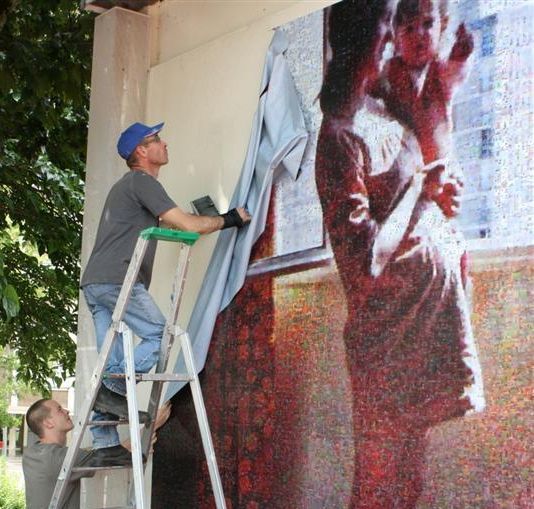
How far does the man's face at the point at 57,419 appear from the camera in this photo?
499 cm

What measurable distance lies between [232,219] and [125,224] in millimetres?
527

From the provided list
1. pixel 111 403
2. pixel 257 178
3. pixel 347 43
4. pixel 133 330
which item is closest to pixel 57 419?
pixel 111 403

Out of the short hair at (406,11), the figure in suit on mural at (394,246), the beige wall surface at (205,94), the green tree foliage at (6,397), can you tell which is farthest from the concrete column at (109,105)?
the green tree foliage at (6,397)

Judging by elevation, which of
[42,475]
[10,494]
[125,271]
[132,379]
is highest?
[125,271]

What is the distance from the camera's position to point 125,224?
4.86 metres

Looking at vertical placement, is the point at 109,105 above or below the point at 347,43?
above

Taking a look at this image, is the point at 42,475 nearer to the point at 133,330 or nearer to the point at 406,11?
the point at 133,330

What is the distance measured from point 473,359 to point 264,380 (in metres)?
1.28

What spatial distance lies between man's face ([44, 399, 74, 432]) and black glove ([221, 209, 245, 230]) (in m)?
1.26

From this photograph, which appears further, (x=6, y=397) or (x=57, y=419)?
(x=6, y=397)

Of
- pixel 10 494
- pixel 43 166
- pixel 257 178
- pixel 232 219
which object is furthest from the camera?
pixel 10 494

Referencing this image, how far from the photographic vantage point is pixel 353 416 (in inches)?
174

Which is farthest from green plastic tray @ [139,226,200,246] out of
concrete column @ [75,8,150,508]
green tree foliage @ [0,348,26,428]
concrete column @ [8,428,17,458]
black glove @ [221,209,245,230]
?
concrete column @ [8,428,17,458]

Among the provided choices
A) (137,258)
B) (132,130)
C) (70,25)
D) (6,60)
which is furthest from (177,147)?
(70,25)
